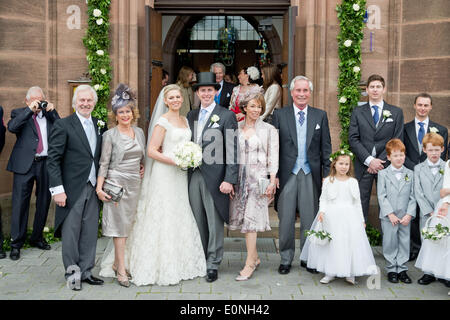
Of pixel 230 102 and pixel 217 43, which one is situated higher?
pixel 217 43

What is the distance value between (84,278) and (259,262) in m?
1.86

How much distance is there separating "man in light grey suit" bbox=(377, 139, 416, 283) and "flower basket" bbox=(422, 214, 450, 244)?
29 centimetres

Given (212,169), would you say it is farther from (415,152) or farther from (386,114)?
(415,152)

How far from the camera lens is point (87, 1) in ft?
24.5

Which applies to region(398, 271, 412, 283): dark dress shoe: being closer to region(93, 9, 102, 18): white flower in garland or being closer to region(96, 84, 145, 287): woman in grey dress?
region(96, 84, 145, 287): woman in grey dress

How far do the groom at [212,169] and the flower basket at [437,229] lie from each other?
1924 mm

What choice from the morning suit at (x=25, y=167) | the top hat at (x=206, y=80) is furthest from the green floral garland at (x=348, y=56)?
the morning suit at (x=25, y=167)

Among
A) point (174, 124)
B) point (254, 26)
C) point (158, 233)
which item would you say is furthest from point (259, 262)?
point (254, 26)

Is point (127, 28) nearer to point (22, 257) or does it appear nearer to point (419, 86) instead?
point (22, 257)

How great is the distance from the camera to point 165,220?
211 inches

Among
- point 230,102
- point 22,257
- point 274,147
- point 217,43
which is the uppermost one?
point 217,43

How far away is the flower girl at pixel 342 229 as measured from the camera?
5.21 meters

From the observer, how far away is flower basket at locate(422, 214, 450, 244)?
5.02m

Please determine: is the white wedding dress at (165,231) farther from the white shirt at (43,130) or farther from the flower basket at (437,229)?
the flower basket at (437,229)
